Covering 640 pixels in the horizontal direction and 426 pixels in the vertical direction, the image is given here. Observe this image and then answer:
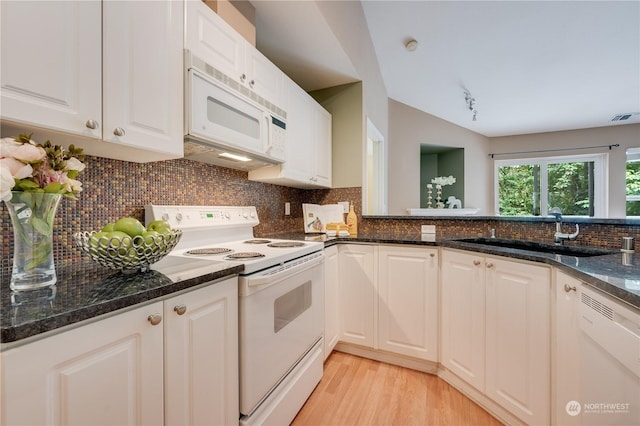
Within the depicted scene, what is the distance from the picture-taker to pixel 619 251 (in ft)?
4.72

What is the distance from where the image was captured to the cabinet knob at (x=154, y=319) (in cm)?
80

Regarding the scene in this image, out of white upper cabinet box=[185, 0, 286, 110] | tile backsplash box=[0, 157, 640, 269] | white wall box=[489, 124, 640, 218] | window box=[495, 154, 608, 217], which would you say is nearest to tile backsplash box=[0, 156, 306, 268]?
tile backsplash box=[0, 157, 640, 269]

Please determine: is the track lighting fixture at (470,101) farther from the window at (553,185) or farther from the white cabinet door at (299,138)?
the white cabinet door at (299,138)

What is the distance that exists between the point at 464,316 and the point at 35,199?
2.02 m

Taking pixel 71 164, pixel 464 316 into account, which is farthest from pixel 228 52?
pixel 464 316

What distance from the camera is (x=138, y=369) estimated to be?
777 mm

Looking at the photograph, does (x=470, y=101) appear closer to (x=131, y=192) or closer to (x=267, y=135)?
(x=267, y=135)

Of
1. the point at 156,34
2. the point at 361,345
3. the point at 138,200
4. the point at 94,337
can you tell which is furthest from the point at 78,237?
the point at 361,345

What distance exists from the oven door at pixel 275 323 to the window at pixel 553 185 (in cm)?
516

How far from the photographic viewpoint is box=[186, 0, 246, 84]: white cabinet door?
4.25 feet

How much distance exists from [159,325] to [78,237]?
0.40m

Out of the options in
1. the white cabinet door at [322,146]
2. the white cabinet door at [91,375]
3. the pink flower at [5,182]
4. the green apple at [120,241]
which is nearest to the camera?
the white cabinet door at [91,375]

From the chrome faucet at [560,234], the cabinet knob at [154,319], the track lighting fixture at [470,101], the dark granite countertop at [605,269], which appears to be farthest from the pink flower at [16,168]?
the track lighting fixture at [470,101]

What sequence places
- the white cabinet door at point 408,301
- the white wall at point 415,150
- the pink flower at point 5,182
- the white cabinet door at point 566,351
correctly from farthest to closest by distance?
the white wall at point 415,150
the white cabinet door at point 408,301
the white cabinet door at point 566,351
the pink flower at point 5,182
